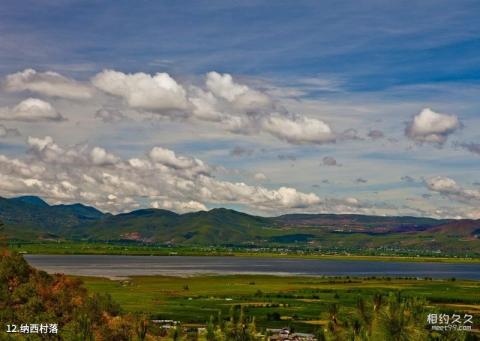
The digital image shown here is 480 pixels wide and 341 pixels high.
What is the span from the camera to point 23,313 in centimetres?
9788

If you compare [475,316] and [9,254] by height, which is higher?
[9,254]

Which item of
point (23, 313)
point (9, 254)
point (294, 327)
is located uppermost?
point (9, 254)

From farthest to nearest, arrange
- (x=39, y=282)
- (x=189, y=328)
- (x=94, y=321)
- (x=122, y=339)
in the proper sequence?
(x=189, y=328) < (x=39, y=282) < (x=94, y=321) < (x=122, y=339)

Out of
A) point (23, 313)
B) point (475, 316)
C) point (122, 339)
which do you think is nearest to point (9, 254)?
point (23, 313)

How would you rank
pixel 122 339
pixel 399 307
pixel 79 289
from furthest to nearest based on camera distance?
pixel 79 289
pixel 122 339
pixel 399 307

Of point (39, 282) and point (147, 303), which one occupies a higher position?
point (39, 282)

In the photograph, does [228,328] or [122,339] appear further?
[122,339]

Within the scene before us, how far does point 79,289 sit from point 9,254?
47.3ft

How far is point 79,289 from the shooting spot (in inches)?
4865

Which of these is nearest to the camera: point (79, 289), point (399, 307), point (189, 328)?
point (399, 307)

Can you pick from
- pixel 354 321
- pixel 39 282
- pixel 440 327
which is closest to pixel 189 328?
pixel 39 282

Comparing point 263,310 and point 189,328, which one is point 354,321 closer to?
point 189,328

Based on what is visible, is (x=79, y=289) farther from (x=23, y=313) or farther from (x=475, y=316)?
(x=475, y=316)

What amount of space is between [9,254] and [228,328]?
6648 cm
